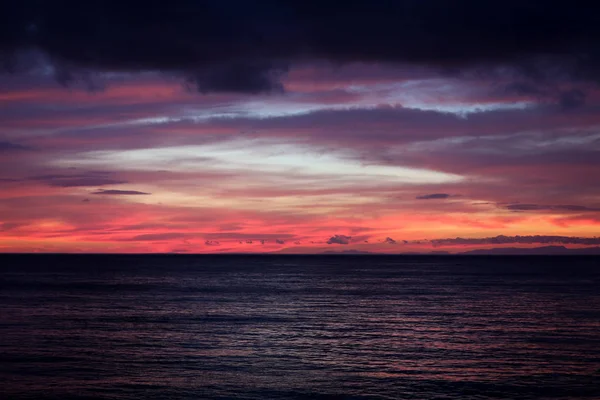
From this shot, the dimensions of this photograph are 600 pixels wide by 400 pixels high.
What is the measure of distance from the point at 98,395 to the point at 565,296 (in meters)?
78.8

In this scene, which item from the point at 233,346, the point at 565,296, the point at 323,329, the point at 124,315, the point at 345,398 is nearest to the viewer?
the point at 345,398

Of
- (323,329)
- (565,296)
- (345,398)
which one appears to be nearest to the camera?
(345,398)

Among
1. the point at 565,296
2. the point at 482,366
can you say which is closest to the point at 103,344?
the point at 482,366

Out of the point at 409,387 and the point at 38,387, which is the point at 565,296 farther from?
the point at 38,387

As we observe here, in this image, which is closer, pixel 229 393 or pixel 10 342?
pixel 229 393

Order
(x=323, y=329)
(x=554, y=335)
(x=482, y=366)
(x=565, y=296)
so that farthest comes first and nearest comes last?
(x=565, y=296) → (x=323, y=329) → (x=554, y=335) → (x=482, y=366)

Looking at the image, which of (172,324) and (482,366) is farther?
(172,324)

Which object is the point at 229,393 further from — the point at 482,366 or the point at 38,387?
the point at 482,366

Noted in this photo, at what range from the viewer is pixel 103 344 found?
156ft

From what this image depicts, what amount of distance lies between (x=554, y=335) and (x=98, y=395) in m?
37.6

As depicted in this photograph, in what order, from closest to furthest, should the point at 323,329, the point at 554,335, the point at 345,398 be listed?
the point at 345,398 < the point at 554,335 < the point at 323,329

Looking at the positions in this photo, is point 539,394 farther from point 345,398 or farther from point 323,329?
point 323,329

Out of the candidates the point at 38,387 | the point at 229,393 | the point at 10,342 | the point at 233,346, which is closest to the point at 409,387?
the point at 229,393

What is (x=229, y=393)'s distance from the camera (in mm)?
33312
